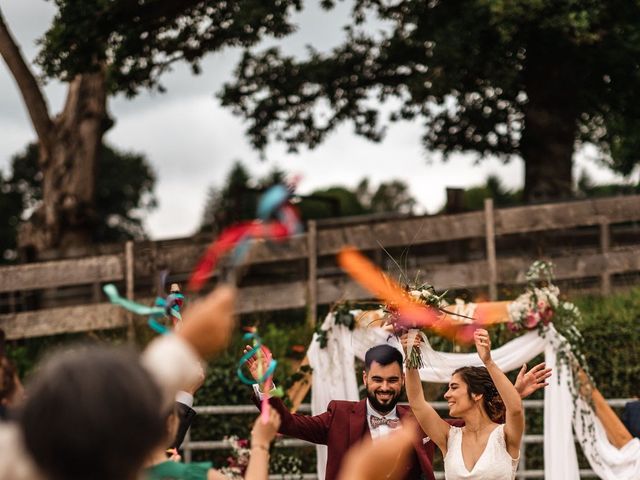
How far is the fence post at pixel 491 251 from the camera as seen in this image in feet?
42.9

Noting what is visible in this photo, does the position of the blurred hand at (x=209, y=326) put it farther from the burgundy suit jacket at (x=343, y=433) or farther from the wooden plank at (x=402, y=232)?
the wooden plank at (x=402, y=232)

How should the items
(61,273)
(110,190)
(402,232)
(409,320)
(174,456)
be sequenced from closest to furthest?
(174,456), (409,320), (402,232), (61,273), (110,190)

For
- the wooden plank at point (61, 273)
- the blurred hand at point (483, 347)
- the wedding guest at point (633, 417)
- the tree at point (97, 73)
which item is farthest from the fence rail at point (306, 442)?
the tree at point (97, 73)

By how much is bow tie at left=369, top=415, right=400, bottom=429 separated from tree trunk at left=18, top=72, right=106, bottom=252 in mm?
11257

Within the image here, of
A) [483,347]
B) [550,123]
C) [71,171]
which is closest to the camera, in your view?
[483,347]

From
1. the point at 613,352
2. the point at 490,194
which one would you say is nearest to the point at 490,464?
the point at 613,352

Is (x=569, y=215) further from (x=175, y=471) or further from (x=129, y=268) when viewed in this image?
(x=175, y=471)

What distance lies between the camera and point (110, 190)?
44875mm

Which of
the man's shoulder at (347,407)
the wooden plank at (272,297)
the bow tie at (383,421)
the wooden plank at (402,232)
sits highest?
the wooden plank at (402,232)

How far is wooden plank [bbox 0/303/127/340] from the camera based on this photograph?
13.7 m

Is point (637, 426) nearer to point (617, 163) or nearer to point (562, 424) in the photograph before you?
point (562, 424)

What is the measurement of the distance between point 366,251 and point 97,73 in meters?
5.12

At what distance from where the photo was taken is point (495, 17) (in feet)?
45.3

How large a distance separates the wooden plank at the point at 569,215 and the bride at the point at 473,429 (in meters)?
8.24
